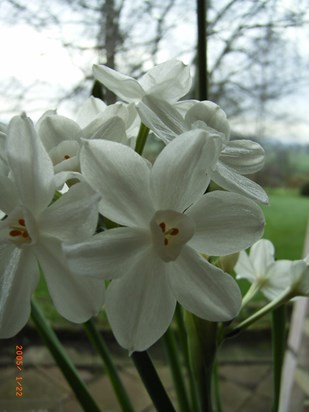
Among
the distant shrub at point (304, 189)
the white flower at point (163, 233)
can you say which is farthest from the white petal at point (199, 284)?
the distant shrub at point (304, 189)

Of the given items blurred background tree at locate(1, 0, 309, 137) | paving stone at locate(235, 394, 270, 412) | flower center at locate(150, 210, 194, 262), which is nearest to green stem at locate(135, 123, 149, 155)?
flower center at locate(150, 210, 194, 262)

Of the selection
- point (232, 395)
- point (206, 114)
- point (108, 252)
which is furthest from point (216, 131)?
point (232, 395)

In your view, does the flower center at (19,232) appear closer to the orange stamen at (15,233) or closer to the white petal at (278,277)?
the orange stamen at (15,233)

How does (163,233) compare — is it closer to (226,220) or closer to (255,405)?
(226,220)

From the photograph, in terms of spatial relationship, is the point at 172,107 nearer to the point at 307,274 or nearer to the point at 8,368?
the point at 307,274

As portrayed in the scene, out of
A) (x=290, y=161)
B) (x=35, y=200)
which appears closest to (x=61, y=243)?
(x=35, y=200)

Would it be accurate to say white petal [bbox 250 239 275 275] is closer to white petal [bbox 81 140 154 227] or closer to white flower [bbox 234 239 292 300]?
white flower [bbox 234 239 292 300]
